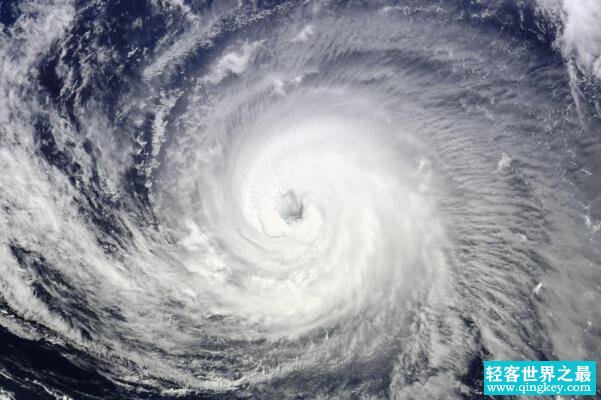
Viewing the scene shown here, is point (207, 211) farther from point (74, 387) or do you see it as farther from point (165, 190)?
point (74, 387)

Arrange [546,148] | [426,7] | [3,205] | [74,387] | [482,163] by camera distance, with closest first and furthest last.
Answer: [74,387], [3,205], [546,148], [482,163], [426,7]

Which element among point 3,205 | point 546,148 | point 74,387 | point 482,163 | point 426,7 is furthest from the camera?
point 426,7

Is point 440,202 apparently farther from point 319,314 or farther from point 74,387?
point 74,387

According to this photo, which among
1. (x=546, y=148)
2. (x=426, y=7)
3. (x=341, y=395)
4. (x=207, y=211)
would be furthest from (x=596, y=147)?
(x=207, y=211)

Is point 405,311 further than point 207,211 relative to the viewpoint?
No

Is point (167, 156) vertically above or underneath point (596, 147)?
underneath

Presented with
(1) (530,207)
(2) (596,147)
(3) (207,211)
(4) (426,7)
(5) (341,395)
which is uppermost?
(4) (426,7)
